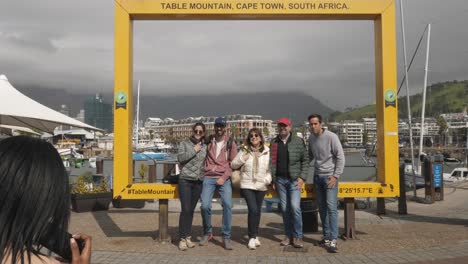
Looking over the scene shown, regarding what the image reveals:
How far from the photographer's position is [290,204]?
6.80m

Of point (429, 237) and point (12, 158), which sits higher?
point (12, 158)

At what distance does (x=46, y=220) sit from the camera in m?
1.23

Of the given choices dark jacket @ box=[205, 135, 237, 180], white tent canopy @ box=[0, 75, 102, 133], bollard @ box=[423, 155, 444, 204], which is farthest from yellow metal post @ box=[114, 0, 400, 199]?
bollard @ box=[423, 155, 444, 204]

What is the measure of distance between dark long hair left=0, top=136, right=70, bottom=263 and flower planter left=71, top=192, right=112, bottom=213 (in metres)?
9.36

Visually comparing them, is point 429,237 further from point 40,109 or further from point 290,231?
point 40,109

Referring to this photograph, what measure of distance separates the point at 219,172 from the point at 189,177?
1.57 ft

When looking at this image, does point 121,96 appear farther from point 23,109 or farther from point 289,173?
point 289,173

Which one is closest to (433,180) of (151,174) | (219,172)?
(219,172)

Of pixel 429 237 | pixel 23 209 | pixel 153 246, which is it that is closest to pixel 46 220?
pixel 23 209

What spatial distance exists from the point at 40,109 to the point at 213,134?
2.94m

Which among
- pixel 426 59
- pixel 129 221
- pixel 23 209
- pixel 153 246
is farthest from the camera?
pixel 426 59

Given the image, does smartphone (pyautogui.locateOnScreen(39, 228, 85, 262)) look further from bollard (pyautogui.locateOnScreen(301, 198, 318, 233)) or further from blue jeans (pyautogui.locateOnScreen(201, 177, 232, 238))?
bollard (pyautogui.locateOnScreen(301, 198, 318, 233))

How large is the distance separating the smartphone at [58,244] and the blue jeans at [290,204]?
5.49 metres

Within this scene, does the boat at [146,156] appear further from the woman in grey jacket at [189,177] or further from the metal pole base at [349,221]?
the metal pole base at [349,221]
